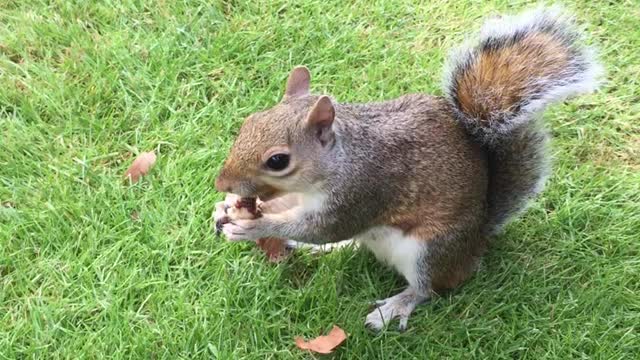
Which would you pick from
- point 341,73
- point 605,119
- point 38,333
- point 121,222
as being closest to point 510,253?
point 605,119

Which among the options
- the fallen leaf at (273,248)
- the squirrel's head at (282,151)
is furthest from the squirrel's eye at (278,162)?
the fallen leaf at (273,248)

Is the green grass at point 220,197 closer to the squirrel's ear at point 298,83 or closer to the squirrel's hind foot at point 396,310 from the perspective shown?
the squirrel's hind foot at point 396,310

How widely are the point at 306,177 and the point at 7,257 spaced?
88cm

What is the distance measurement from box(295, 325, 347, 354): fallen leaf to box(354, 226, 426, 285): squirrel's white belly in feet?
0.72

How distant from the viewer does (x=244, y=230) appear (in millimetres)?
1965

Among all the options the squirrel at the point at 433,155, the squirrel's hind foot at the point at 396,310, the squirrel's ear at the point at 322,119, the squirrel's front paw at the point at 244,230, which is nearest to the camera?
the squirrel's ear at the point at 322,119

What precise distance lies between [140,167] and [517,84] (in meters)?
1.09

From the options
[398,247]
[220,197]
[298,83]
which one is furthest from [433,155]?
[220,197]

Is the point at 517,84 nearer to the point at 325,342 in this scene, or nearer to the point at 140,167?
the point at 325,342

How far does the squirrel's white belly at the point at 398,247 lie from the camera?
196 cm

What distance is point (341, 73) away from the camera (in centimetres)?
263

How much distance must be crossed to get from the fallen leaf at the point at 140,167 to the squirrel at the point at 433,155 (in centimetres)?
46

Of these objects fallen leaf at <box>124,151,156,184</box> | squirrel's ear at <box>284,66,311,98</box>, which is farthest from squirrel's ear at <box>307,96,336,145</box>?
fallen leaf at <box>124,151,156,184</box>

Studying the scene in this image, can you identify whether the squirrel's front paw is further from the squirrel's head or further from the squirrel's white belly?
the squirrel's white belly
